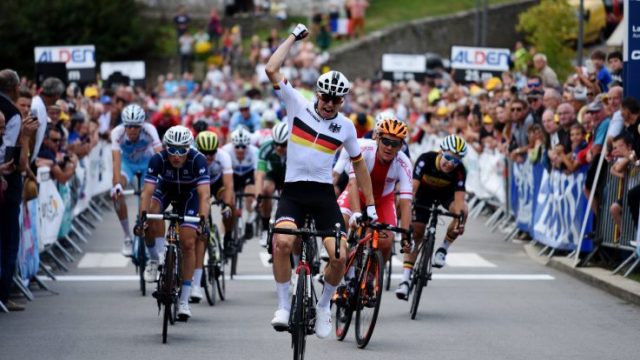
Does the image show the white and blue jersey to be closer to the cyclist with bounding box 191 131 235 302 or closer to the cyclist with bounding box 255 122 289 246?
the cyclist with bounding box 191 131 235 302

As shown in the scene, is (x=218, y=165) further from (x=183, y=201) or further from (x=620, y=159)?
(x=620, y=159)

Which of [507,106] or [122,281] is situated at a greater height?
[507,106]

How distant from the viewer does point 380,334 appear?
14.8 metres

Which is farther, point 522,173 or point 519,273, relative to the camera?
point 522,173

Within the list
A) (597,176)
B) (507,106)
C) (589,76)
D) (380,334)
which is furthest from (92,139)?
(380,334)

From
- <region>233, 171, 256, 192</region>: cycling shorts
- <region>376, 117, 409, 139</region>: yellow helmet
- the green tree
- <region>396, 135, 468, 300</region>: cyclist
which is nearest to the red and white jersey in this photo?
<region>376, 117, 409, 139</region>: yellow helmet

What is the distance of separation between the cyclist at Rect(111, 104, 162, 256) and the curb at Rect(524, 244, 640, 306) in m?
Answer: 5.11

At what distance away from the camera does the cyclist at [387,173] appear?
49.1 feet

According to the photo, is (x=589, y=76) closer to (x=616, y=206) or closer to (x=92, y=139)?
(x=616, y=206)

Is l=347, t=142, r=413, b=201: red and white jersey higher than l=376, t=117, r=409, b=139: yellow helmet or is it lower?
lower

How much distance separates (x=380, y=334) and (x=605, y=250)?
6.05 metres

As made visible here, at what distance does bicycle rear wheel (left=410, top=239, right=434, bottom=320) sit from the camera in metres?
15.9

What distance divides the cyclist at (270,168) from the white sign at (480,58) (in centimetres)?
1535

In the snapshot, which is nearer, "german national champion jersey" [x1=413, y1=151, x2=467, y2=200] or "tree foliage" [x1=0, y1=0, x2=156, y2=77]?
"german national champion jersey" [x1=413, y1=151, x2=467, y2=200]
